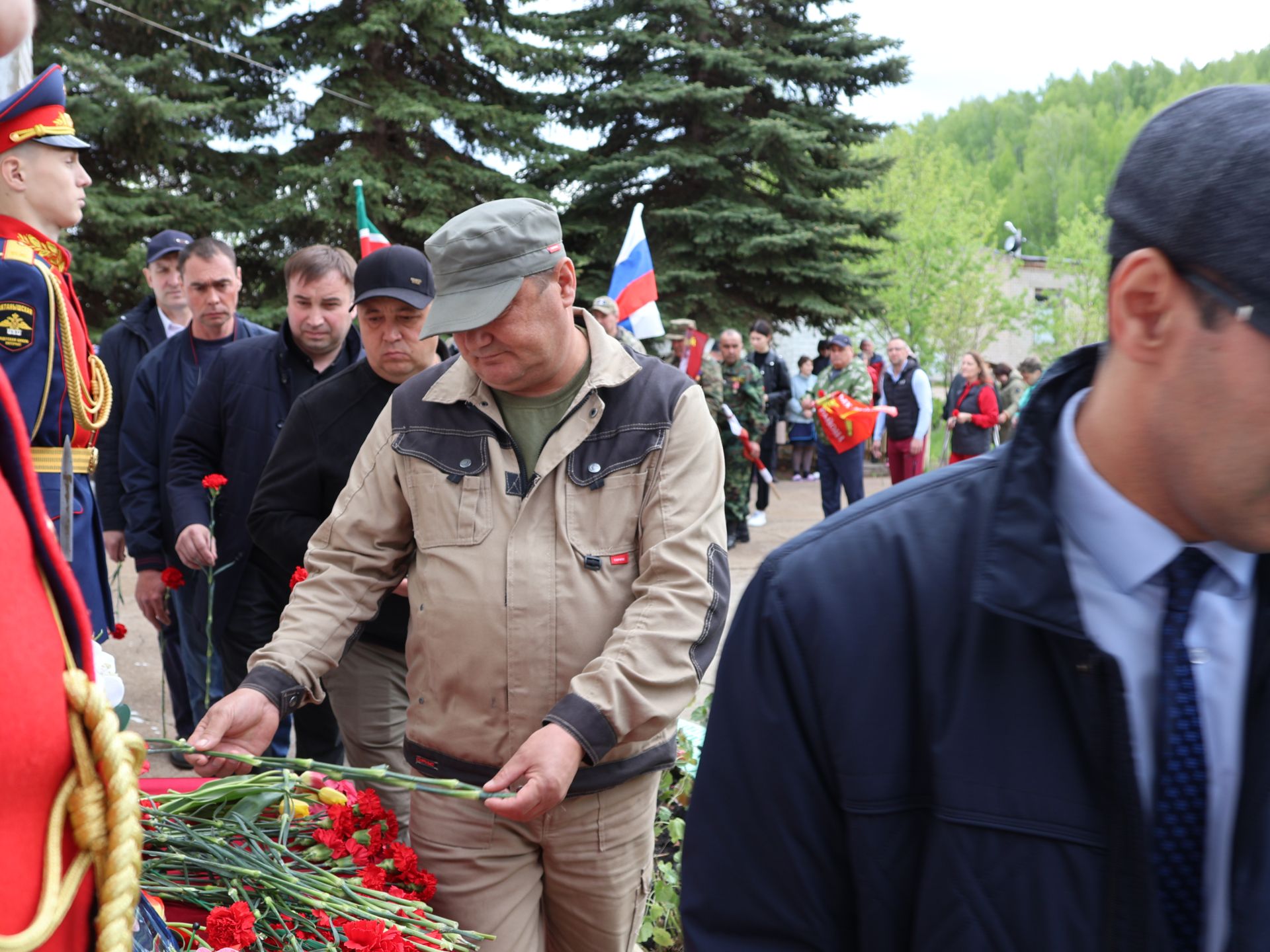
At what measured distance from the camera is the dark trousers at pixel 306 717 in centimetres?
411

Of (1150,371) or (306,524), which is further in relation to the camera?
(306,524)

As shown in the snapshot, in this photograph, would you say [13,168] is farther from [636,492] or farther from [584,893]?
[584,893]

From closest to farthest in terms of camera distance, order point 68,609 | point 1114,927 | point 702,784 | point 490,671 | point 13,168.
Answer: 1. point 68,609
2. point 1114,927
3. point 702,784
4. point 490,671
5. point 13,168

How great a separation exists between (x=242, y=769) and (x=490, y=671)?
55 centimetres

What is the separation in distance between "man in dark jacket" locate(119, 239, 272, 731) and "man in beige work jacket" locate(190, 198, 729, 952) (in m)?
2.58

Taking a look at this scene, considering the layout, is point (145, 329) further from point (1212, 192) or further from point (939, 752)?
point (1212, 192)

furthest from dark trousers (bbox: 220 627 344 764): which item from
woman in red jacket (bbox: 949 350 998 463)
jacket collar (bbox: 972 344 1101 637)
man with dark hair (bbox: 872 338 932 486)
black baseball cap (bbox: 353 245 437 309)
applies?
woman in red jacket (bbox: 949 350 998 463)

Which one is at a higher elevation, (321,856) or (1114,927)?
(1114,927)

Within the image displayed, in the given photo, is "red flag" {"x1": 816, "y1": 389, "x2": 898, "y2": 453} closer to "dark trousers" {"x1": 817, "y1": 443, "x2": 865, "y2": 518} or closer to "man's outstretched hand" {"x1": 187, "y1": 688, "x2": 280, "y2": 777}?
"dark trousers" {"x1": 817, "y1": 443, "x2": 865, "y2": 518}

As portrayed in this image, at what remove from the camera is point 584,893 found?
262 centimetres

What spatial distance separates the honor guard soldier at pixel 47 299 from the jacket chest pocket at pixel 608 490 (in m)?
1.76

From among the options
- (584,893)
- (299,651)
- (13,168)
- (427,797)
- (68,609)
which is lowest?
(584,893)

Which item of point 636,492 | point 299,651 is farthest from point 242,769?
point 636,492

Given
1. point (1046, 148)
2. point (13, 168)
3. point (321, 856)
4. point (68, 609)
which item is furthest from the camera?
point (1046, 148)
